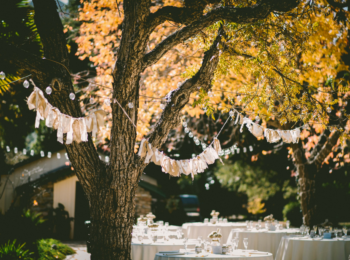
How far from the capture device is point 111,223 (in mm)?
4453

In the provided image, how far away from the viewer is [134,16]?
4.69 m

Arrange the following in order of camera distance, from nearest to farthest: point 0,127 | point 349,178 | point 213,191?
point 0,127 → point 349,178 → point 213,191

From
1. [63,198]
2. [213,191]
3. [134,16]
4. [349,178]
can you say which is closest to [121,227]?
[134,16]

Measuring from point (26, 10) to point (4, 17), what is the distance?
1.86 ft

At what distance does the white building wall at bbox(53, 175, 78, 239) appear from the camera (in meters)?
15.5

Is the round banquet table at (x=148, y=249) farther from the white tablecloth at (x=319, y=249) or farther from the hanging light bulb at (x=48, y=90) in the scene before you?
the hanging light bulb at (x=48, y=90)

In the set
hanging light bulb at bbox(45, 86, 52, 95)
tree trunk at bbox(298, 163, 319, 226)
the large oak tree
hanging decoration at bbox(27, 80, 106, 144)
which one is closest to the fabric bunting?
the large oak tree

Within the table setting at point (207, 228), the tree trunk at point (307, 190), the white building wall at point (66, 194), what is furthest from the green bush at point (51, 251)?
the tree trunk at point (307, 190)

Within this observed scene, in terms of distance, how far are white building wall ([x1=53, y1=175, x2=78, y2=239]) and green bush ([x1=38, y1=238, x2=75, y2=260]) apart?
427cm

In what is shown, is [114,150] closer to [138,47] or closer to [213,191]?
[138,47]

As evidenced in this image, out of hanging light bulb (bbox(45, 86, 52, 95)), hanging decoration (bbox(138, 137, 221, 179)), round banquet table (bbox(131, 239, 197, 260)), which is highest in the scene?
hanging light bulb (bbox(45, 86, 52, 95))

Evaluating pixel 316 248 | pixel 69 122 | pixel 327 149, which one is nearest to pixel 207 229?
pixel 316 248

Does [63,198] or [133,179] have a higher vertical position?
[133,179]

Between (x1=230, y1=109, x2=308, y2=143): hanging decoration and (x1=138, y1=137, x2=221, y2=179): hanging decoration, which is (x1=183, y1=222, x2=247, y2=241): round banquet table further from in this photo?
(x1=138, y1=137, x2=221, y2=179): hanging decoration
